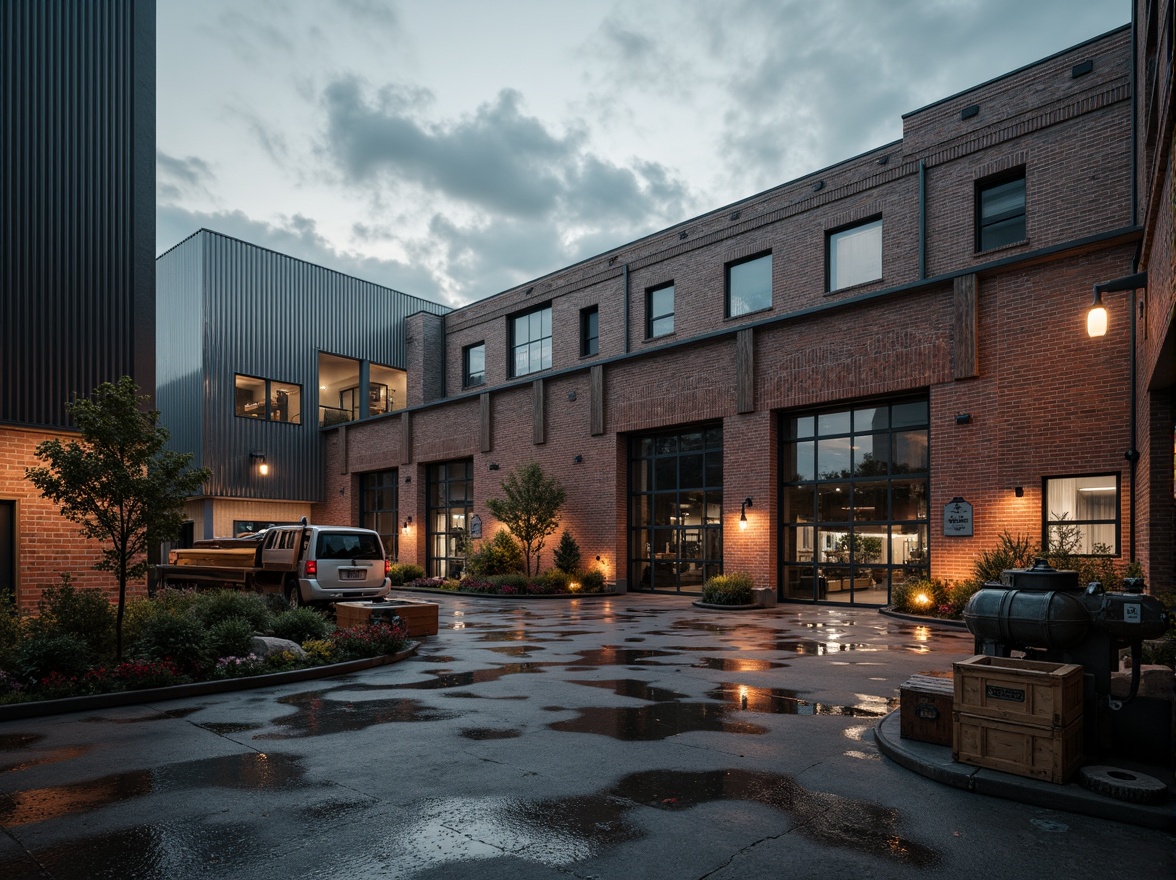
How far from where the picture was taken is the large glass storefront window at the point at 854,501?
19.3 metres

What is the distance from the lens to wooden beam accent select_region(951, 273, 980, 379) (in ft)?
57.3

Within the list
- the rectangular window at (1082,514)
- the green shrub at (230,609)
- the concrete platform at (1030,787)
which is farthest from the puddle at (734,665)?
the rectangular window at (1082,514)

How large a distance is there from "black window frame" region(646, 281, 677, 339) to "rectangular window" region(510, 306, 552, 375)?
536 centimetres

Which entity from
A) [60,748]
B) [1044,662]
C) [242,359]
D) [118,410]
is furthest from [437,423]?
[1044,662]

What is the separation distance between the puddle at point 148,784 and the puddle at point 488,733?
1566mm

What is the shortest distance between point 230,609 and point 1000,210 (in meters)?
20.3

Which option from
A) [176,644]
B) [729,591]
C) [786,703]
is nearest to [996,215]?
[729,591]

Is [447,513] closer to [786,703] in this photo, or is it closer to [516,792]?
[786,703]

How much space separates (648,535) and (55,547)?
16.7m

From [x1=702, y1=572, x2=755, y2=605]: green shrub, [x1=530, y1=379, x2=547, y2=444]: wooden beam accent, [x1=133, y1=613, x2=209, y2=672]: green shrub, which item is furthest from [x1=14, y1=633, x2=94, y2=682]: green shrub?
[x1=530, y1=379, x2=547, y2=444]: wooden beam accent

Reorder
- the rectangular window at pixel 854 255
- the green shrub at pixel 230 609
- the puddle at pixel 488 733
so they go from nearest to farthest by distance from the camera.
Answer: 1. the puddle at pixel 488 733
2. the green shrub at pixel 230 609
3. the rectangular window at pixel 854 255

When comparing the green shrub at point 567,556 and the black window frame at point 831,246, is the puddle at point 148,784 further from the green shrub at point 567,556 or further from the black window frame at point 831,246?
the black window frame at point 831,246

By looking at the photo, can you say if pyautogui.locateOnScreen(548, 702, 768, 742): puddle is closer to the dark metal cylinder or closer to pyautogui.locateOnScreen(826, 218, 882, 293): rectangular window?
the dark metal cylinder

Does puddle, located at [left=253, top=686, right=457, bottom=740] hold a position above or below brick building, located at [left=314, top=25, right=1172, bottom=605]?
below
